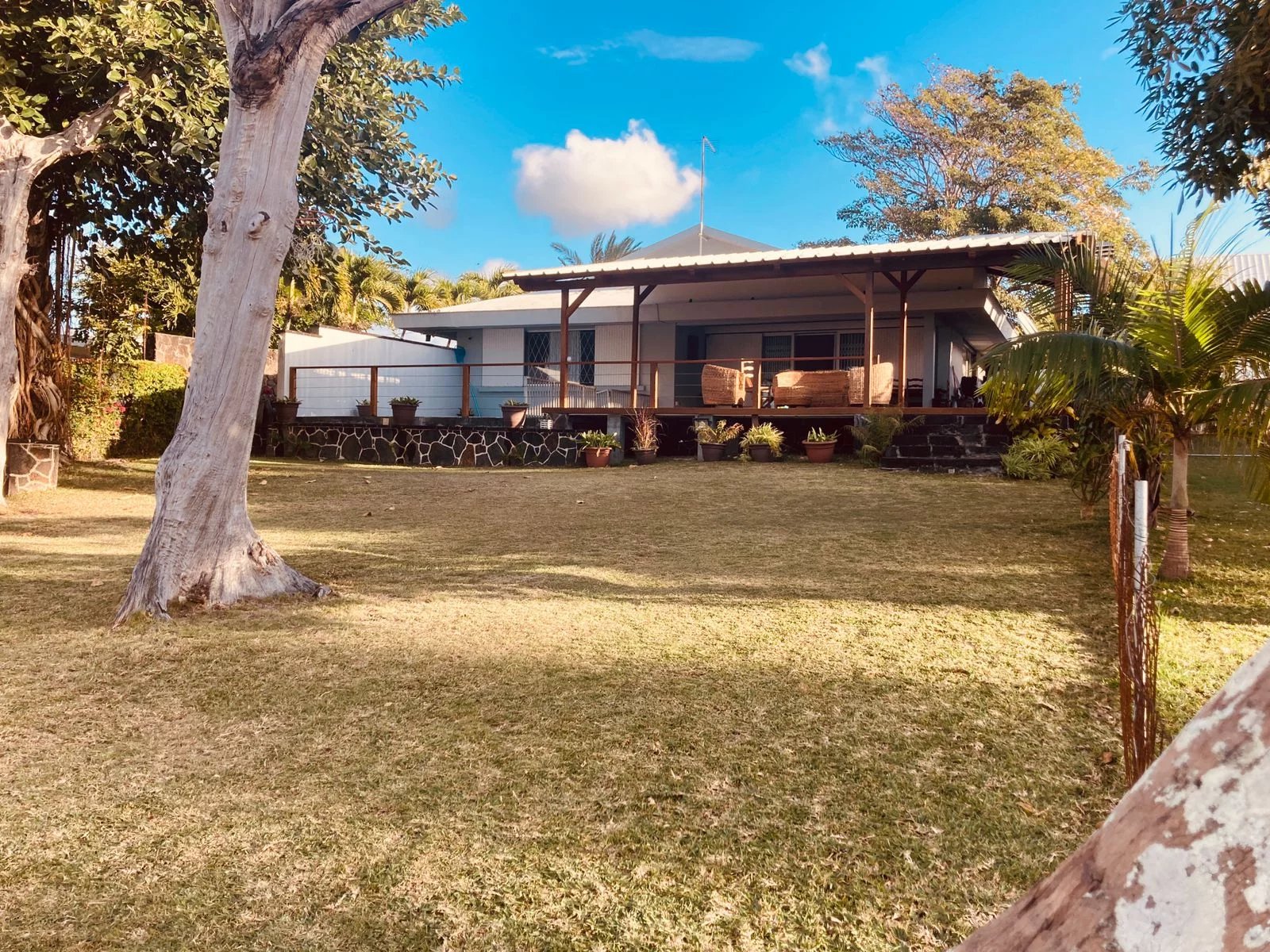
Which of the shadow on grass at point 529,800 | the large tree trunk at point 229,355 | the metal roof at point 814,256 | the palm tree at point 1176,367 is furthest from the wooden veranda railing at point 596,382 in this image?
the shadow on grass at point 529,800

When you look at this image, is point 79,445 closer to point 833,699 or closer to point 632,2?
point 833,699

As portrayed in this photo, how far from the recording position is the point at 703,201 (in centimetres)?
2305

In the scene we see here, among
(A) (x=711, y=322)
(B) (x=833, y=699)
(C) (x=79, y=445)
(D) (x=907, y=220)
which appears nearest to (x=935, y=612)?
(B) (x=833, y=699)

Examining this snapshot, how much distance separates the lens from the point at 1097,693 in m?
3.81

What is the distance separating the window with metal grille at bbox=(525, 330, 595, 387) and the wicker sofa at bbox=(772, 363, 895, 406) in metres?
6.59

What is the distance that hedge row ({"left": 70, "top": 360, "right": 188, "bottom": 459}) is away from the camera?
1414 cm

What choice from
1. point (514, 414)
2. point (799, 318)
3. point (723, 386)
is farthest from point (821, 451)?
point (514, 414)

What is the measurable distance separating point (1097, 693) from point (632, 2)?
38.1 metres

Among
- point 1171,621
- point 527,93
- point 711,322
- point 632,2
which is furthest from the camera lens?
point 527,93

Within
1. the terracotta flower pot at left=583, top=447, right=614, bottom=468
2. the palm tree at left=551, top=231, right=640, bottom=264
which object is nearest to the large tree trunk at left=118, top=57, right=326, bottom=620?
the terracotta flower pot at left=583, top=447, right=614, bottom=468

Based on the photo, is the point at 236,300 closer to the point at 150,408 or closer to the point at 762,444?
the point at 762,444

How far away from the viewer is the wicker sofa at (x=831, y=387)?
14.5 m

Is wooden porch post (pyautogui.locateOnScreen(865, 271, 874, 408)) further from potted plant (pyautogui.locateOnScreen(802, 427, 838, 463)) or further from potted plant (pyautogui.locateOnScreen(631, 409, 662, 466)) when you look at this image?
potted plant (pyautogui.locateOnScreen(631, 409, 662, 466))

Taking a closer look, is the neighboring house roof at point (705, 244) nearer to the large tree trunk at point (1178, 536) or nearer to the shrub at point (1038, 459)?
the shrub at point (1038, 459)
